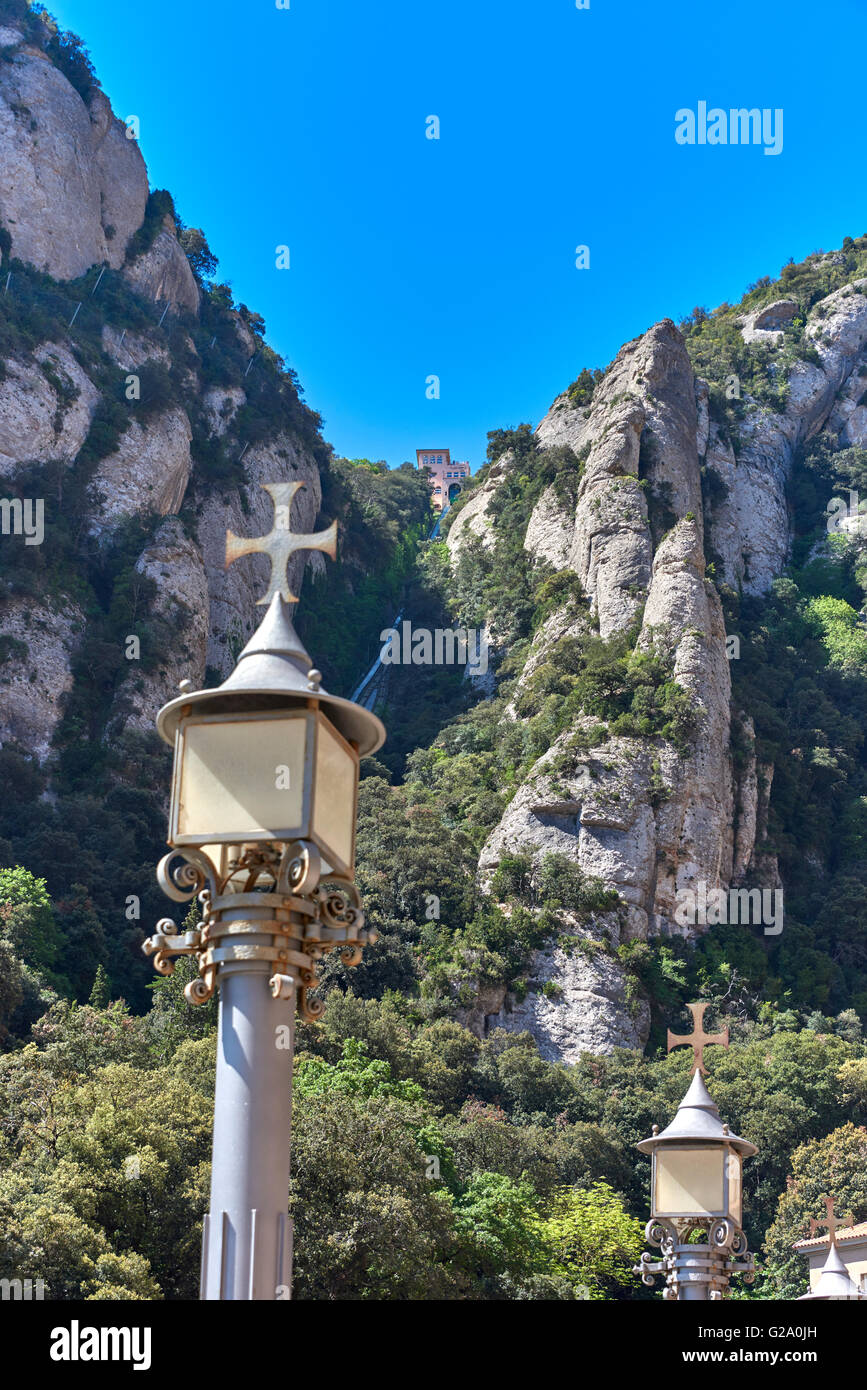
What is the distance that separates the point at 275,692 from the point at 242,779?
1.00ft

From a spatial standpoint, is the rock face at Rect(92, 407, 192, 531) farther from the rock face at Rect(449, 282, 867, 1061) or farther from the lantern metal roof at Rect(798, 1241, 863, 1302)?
the lantern metal roof at Rect(798, 1241, 863, 1302)

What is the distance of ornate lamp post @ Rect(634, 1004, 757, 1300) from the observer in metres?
10.7

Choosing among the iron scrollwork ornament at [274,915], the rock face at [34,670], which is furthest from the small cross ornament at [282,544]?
the rock face at [34,670]

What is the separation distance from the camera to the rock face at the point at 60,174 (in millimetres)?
66125

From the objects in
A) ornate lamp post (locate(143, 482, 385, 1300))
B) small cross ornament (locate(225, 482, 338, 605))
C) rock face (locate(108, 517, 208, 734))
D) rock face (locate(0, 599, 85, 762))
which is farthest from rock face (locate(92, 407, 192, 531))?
ornate lamp post (locate(143, 482, 385, 1300))

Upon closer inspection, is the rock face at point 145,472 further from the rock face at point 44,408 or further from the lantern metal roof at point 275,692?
the lantern metal roof at point 275,692

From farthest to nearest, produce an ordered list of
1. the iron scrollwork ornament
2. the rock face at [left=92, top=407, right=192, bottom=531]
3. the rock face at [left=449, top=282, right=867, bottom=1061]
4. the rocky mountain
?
1. the rock face at [left=92, top=407, right=192, bottom=531]
2. the rocky mountain
3. the rock face at [left=449, top=282, right=867, bottom=1061]
4. the iron scrollwork ornament

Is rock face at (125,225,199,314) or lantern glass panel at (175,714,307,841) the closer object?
lantern glass panel at (175,714,307,841)

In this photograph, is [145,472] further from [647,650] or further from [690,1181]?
[690,1181]

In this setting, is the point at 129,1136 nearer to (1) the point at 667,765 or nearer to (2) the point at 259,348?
(1) the point at 667,765

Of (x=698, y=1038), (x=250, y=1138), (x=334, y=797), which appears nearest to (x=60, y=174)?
(x=698, y=1038)

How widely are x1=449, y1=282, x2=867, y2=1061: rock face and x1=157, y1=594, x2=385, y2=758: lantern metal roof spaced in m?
43.0
